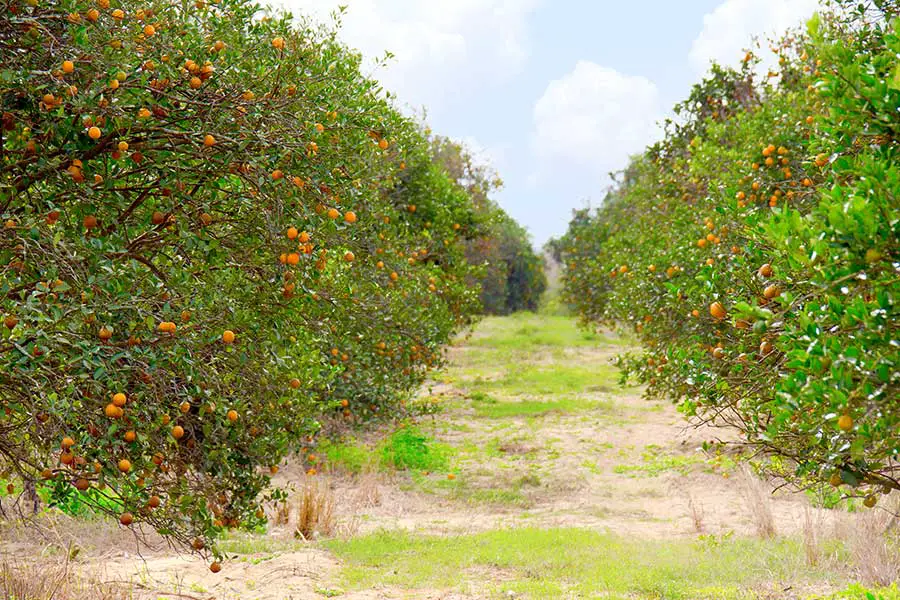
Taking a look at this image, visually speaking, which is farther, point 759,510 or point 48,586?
point 759,510

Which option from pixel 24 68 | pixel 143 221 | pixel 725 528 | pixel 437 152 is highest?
pixel 437 152

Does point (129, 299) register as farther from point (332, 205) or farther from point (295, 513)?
point (295, 513)

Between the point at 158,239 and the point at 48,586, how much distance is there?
8.00 feet

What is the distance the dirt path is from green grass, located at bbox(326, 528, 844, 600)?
1.08 feet

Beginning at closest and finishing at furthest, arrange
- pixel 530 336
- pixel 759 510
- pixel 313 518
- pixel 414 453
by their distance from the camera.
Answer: pixel 759 510
pixel 313 518
pixel 414 453
pixel 530 336

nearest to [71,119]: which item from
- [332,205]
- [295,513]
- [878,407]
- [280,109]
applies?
[280,109]

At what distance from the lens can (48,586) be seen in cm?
540

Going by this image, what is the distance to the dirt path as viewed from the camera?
266 inches

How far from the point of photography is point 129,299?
3.96 m

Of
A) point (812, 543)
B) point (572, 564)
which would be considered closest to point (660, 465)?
point (812, 543)

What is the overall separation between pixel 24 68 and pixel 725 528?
7.44 m

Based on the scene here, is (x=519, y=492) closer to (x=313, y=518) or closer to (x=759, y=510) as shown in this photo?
(x=313, y=518)

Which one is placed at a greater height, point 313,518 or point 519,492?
point 313,518

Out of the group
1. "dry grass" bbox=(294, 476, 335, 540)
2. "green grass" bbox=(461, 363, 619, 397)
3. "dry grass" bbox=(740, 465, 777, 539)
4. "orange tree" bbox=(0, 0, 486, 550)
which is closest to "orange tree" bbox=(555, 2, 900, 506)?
"dry grass" bbox=(740, 465, 777, 539)
